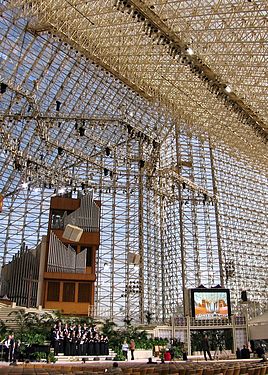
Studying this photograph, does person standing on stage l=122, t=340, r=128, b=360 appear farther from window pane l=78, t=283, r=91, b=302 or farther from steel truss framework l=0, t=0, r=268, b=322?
steel truss framework l=0, t=0, r=268, b=322

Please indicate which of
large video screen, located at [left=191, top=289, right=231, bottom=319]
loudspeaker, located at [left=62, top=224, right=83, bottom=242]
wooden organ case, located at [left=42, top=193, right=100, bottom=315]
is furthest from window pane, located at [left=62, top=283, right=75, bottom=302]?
large video screen, located at [left=191, top=289, right=231, bottom=319]

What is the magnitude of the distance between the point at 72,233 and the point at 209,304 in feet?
30.3

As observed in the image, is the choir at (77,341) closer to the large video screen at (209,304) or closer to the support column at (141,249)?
the large video screen at (209,304)

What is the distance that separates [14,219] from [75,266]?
10.0 metres

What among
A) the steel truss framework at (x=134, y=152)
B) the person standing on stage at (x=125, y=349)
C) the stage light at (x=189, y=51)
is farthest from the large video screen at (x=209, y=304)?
the stage light at (x=189, y=51)

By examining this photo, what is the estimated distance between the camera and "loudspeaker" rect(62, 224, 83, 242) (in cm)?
2639

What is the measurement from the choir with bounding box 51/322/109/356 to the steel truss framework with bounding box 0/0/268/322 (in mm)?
9904

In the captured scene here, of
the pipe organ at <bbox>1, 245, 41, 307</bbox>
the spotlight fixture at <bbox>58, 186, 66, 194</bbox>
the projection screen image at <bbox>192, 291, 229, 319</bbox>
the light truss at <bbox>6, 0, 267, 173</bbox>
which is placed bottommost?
the projection screen image at <bbox>192, 291, 229, 319</bbox>

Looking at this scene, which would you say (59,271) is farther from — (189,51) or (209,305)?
(189,51)

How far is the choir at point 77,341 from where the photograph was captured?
59.0ft

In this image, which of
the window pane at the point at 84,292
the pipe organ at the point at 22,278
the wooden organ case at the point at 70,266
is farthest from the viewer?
the pipe organ at the point at 22,278

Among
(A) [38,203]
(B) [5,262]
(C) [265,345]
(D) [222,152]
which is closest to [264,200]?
(D) [222,152]

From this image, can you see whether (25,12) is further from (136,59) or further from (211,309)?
(211,309)

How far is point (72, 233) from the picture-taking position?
86.9 feet
